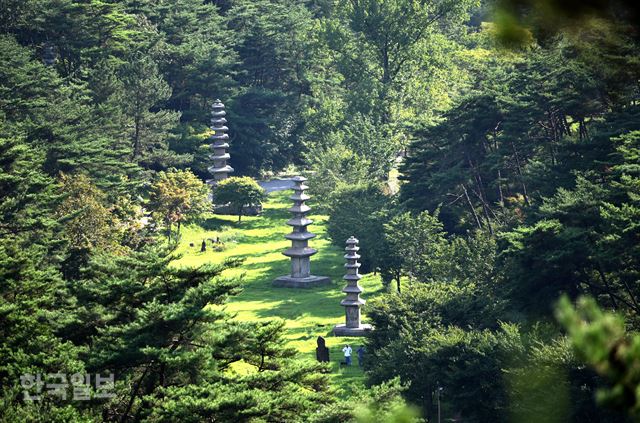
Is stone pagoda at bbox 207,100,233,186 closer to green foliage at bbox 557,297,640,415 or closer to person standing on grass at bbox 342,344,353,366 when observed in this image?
person standing on grass at bbox 342,344,353,366

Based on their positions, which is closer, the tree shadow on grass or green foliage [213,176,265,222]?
the tree shadow on grass

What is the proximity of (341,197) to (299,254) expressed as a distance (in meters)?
8.21

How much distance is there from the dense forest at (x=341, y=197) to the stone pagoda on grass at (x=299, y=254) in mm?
3302

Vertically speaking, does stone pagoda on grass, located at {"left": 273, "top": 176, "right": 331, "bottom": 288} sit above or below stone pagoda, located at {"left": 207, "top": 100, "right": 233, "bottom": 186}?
below

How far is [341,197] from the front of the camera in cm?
7238

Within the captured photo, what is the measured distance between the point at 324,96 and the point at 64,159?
38.0 metres

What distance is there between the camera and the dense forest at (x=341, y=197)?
2669 cm

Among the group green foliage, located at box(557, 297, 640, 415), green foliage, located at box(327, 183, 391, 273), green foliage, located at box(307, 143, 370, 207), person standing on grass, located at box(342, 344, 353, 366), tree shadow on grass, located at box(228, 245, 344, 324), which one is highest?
green foliage, located at box(307, 143, 370, 207)

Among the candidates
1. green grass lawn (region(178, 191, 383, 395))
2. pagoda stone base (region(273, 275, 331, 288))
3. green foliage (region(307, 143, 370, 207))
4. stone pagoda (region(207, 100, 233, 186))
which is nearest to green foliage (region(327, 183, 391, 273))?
green grass lawn (region(178, 191, 383, 395))

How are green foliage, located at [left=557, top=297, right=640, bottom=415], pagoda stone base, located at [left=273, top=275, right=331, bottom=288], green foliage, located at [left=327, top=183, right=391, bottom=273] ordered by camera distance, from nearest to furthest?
green foliage, located at [left=557, top=297, right=640, bottom=415] → green foliage, located at [left=327, top=183, right=391, bottom=273] → pagoda stone base, located at [left=273, top=275, right=331, bottom=288]

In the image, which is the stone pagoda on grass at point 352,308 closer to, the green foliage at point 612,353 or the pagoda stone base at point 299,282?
the pagoda stone base at point 299,282

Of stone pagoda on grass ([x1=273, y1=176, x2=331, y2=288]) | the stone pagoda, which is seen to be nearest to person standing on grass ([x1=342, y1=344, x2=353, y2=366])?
stone pagoda on grass ([x1=273, y1=176, x2=331, y2=288])

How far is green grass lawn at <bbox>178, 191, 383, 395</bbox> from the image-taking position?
5309 cm

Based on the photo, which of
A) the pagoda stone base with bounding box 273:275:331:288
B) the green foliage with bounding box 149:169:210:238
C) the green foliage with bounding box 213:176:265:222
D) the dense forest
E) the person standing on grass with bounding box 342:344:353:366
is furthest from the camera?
the green foliage with bounding box 213:176:265:222
